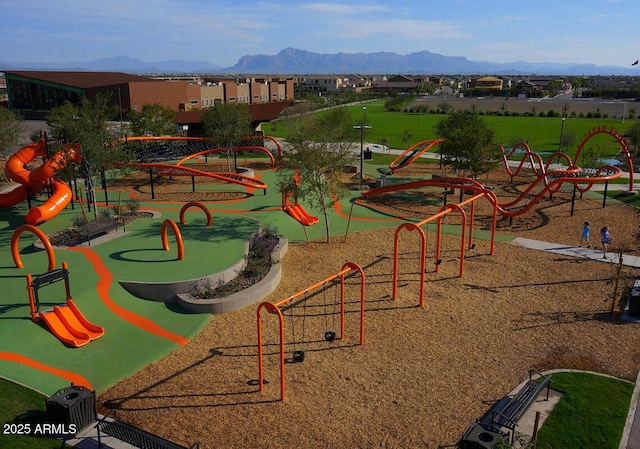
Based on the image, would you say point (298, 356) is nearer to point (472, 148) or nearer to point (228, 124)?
point (472, 148)

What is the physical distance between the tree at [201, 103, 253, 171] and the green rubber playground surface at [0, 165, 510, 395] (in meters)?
11.4

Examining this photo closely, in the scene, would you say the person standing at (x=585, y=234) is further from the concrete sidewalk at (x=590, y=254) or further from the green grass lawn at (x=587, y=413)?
the green grass lawn at (x=587, y=413)

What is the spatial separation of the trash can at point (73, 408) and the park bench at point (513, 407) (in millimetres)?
8135

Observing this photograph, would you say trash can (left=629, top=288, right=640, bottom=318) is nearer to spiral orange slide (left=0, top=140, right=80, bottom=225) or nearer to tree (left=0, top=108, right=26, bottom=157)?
spiral orange slide (left=0, top=140, right=80, bottom=225)

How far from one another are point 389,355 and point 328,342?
1.79 metres

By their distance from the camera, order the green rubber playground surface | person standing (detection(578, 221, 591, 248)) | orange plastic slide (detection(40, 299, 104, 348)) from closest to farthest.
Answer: the green rubber playground surface, orange plastic slide (detection(40, 299, 104, 348)), person standing (detection(578, 221, 591, 248))

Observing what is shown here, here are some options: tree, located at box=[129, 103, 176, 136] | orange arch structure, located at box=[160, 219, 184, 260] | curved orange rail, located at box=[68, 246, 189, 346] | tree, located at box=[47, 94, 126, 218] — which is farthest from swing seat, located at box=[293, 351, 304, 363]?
tree, located at box=[129, 103, 176, 136]

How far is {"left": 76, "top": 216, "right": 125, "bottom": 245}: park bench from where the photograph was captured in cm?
2184

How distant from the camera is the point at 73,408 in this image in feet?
35.5

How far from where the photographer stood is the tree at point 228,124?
124 feet

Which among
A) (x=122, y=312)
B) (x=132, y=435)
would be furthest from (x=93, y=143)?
(x=132, y=435)

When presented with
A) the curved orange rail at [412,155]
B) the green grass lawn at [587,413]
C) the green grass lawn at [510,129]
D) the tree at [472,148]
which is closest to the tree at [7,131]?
the green grass lawn at [510,129]

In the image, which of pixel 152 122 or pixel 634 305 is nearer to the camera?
pixel 634 305

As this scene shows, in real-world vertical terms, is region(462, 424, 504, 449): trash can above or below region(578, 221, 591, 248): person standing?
below
